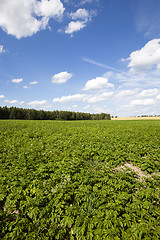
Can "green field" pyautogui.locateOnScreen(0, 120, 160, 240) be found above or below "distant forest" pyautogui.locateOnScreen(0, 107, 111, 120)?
below

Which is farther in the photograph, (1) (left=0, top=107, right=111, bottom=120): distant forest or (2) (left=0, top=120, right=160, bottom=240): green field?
(1) (left=0, top=107, right=111, bottom=120): distant forest

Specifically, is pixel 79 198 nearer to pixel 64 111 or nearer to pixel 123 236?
pixel 123 236

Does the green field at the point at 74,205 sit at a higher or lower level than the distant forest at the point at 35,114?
lower

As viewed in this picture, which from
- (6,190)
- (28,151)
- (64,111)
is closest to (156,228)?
(6,190)

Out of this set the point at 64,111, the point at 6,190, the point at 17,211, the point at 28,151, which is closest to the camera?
the point at 17,211

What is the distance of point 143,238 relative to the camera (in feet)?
10.2

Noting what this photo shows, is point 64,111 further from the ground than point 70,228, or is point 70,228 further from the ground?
point 64,111

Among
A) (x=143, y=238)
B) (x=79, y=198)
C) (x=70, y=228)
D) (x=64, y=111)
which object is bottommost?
(x=70, y=228)

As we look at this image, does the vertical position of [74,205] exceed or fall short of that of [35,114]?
it falls short

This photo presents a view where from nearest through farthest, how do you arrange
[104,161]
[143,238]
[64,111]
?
[143,238] → [104,161] → [64,111]

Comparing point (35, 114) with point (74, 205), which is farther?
point (35, 114)

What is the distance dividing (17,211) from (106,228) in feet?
10.4

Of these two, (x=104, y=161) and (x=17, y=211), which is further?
(x=104, y=161)

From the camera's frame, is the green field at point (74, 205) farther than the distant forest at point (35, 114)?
No
